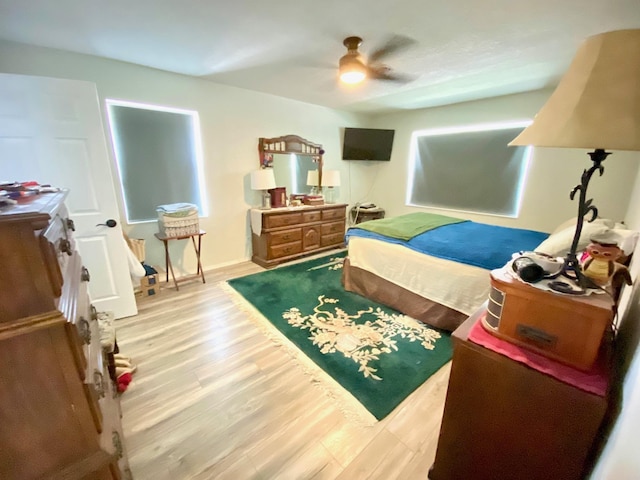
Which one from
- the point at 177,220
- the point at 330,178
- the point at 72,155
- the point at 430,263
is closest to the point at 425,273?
the point at 430,263

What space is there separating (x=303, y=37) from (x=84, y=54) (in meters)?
2.11

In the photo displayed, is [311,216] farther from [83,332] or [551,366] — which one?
[551,366]

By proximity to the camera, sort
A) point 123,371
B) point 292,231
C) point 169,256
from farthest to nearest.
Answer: point 292,231
point 169,256
point 123,371

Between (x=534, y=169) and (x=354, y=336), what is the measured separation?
350 cm

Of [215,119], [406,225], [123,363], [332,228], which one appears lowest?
[123,363]

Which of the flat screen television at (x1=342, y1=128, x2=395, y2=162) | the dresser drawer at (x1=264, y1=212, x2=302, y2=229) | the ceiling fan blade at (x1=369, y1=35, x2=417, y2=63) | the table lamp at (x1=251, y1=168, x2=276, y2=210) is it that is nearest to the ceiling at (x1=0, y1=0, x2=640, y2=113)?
the ceiling fan blade at (x1=369, y1=35, x2=417, y2=63)

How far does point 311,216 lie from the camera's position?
4.12 meters

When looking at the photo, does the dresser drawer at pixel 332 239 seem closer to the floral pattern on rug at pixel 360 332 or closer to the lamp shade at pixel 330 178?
the lamp shade at pixel 330 178

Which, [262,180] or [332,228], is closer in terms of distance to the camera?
[262,180]

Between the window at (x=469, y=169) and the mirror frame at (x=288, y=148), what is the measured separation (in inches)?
68.5

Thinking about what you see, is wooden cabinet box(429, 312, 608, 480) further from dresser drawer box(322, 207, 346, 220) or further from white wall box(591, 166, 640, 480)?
dresser drawer box(322, 207, 346, 220)

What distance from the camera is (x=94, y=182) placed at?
219cm

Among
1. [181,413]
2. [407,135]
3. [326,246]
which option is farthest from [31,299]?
[407,135]

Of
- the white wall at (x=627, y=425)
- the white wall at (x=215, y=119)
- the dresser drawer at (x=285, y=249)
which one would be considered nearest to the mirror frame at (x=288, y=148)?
the white wall at (x=215, y=119)
